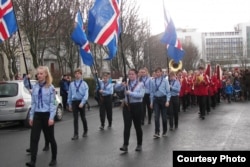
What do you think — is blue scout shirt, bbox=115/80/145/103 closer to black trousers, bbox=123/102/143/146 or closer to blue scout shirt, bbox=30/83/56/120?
black trousers, bbox=123/102/143/146

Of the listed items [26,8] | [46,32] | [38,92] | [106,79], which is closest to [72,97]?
[106,79]

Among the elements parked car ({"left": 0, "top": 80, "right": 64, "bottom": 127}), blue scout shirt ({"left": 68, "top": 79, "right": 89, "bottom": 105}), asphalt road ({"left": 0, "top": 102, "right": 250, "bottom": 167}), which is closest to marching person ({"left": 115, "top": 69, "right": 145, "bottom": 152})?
asphalt road ({"left": 0, "top": 102, "right": 250, "bottom": 167})

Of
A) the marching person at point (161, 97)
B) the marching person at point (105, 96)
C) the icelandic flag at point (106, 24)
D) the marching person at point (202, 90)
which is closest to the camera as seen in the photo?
the icelandic flag at point (106, 24)

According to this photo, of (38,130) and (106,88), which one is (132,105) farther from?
(106,88)

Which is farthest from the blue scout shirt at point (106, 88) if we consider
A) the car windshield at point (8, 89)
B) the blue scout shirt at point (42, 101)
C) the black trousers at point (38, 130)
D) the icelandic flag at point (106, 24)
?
the blue scout shirt at point (42, 101)

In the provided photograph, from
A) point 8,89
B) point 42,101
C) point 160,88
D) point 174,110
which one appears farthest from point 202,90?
point 42,101

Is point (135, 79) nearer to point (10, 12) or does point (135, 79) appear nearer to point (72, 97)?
point (72, 97)

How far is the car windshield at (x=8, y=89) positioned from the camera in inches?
592

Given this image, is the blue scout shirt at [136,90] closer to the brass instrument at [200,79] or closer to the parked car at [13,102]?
the parked car at [13,102]

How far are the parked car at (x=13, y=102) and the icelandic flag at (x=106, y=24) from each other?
5.52 m

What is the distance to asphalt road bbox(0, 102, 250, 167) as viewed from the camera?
8893 millimetres

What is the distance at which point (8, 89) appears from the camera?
15.1 meters

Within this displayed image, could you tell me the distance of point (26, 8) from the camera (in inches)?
926

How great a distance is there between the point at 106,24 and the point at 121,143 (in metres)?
2.90
